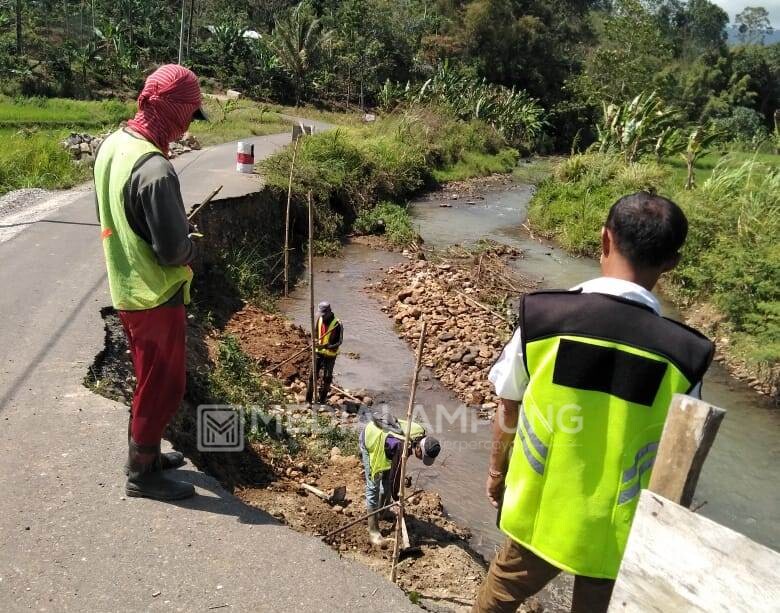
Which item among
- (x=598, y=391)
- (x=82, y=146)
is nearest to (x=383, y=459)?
(x=598, y=391)

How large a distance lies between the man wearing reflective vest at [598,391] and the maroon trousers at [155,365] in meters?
1.67

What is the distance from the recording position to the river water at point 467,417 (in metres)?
6.45

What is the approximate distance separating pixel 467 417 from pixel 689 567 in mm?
6556

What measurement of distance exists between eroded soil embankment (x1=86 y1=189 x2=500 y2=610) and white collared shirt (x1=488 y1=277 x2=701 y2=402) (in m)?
2.07

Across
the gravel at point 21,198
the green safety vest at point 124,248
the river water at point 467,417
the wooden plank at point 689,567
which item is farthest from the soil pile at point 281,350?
the wooden plank at point 689,567

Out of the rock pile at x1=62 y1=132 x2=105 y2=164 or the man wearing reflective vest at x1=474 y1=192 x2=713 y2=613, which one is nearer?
the man wearing reflective vest at x1=474 y1=192 x2=713 y2=613

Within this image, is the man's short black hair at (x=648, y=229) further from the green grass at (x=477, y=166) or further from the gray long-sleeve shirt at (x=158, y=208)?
the green grass at (x=477, y=166)

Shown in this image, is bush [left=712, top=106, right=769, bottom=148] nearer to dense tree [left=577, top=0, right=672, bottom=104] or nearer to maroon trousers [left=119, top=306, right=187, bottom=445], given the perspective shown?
dense tree [left=577, top=0, right=672, bottom=104]

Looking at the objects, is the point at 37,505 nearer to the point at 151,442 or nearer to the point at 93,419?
the point at 151,442

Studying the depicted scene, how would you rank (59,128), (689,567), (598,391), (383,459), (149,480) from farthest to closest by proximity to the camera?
(59,128) → (383,459) → (149,480) → (598,391) → (689,567)

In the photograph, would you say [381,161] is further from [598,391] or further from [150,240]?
[598,391]

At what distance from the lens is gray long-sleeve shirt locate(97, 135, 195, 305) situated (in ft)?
9.56

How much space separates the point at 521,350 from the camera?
7.06 feet

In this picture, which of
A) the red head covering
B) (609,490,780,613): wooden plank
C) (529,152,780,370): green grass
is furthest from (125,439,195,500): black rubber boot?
(529,152,780,370): green grass
